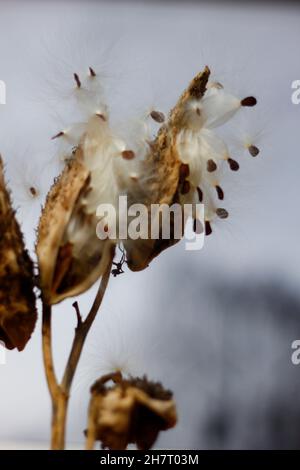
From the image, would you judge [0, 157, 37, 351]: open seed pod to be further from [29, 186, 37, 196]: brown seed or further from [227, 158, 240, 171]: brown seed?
[227, 158, 240, 171]: brown seed

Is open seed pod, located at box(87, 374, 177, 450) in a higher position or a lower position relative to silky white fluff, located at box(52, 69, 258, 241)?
lower

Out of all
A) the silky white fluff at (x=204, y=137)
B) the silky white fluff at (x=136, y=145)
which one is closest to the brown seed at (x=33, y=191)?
the silky white fluff at (x=136, y=145)

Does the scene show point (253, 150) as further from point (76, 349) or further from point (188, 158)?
point (76, 349)

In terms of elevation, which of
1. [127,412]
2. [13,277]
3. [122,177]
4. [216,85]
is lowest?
[127,412]

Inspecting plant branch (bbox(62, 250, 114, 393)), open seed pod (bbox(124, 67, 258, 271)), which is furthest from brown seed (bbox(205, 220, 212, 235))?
plant branch (bbox(62, 250, 114, 393))

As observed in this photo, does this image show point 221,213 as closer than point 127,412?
No

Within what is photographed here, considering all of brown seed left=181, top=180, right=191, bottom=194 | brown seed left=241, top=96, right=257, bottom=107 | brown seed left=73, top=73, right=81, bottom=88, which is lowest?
brown seed left=181, top=180, right=191, bottom=194

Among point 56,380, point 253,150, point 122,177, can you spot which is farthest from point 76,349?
point 253,150
